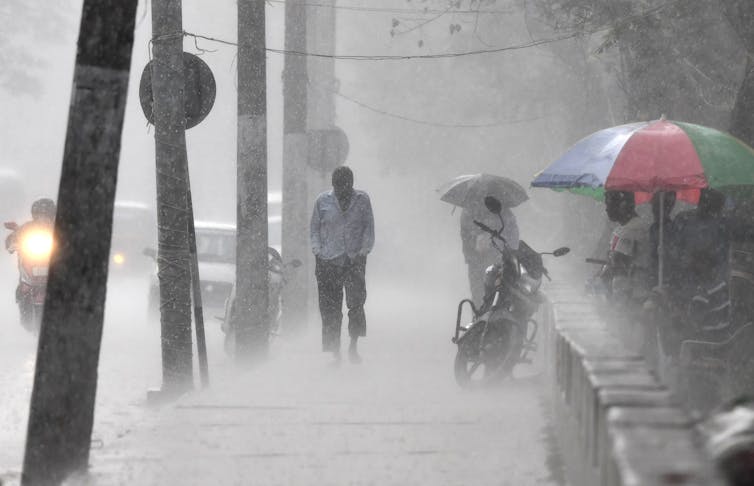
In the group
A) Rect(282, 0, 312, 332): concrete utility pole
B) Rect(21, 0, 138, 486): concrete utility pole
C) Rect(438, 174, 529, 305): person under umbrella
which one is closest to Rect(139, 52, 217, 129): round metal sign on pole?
Rect(438, 174, 529, 305): person under umbrella

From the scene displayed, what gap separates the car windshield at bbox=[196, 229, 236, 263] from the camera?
70.2 feet

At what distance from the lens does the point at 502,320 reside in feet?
39.2

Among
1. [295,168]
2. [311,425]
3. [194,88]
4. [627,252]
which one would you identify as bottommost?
[311,425]

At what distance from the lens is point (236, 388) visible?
12203 mm

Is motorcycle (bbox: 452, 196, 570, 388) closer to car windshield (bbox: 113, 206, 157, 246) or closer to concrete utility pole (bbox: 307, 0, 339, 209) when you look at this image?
concrete utility pole (bbox: 307, 0, 339, 209)

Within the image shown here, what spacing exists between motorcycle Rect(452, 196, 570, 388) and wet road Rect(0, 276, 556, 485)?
0.25 m

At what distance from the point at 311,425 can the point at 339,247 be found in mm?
4450

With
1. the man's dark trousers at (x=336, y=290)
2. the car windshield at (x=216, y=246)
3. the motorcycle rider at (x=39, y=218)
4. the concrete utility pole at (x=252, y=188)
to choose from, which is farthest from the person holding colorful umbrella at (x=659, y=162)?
the car windshield at (x=216, y=246)

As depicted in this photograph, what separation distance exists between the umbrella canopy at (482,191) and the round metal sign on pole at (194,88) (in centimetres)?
419

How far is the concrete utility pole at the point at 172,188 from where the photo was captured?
38.1 ft

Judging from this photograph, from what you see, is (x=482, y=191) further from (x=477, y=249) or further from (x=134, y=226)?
(x=134, y=226)

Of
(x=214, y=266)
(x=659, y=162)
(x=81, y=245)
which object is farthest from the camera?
(x=214, y=266)

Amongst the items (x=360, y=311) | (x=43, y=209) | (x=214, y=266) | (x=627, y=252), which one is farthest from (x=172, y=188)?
(x=214, y=266)

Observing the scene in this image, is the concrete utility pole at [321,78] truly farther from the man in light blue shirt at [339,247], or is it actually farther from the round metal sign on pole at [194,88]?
the round metal sign on pole at [194,88]
